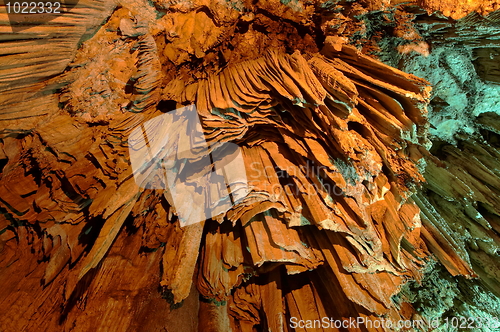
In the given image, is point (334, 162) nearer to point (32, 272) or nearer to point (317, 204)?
point (317, 204)

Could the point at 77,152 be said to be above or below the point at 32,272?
above

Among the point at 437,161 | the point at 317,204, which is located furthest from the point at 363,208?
the point at 437,161

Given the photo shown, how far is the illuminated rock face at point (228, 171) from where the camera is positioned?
1728 mm

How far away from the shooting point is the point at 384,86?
5.75 feet

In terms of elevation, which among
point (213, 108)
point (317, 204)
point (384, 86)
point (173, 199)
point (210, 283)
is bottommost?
point (210, 283)

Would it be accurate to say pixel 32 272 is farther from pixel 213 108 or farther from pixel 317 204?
pixel 317 204

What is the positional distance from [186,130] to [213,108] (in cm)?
31

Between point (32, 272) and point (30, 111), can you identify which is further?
point (32, 272)

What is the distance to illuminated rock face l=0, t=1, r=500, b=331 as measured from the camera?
68.0 inches

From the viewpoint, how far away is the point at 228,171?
206 cm

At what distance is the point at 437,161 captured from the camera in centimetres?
209

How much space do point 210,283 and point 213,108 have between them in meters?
1.53

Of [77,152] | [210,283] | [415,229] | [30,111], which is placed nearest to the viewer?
[30,111]

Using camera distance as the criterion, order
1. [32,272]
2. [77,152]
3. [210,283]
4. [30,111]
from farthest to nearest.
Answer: [210,283]
[32,272]
[77,152]
[30,111]
